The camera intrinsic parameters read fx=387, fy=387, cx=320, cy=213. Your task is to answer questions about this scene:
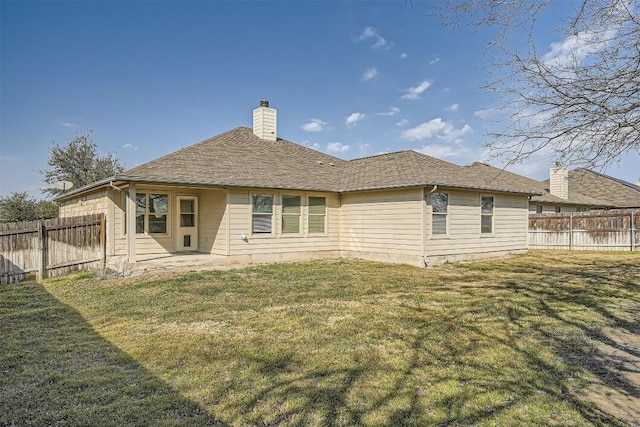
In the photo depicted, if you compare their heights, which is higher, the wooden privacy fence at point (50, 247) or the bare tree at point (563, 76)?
the bare tree at point (563, 76)

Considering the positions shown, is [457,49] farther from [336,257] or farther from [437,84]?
[336,257]

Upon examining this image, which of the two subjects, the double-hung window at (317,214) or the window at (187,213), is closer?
the window at (187,213)

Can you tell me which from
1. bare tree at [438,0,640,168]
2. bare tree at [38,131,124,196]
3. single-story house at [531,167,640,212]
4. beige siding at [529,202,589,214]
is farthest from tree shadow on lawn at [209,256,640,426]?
bare tree at [38,131,124,196]

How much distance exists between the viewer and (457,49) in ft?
21.8

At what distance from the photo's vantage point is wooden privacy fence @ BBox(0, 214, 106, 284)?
30.7 feet

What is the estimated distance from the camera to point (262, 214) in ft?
40.5

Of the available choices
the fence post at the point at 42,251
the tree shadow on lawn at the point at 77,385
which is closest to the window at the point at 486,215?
the tree shadow on lawn at the point at 77,385

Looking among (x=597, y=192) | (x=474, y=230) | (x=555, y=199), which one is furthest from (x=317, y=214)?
(x=597, y=192)

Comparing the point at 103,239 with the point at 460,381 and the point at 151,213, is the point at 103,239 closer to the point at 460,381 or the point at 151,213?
the point at 151,213

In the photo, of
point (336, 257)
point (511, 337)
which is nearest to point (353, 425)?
point (511, 337)

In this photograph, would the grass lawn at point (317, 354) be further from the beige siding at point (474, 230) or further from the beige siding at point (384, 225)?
the beige siding at point (474, 230)

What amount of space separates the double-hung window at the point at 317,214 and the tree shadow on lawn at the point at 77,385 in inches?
341

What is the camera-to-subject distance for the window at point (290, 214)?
12859 millimetres

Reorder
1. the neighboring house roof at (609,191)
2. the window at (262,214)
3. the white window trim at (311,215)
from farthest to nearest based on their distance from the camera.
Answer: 1. the neighboring house roof at (609,191)
2. the white window trim at (311,215)
3. the window at (262,214)
